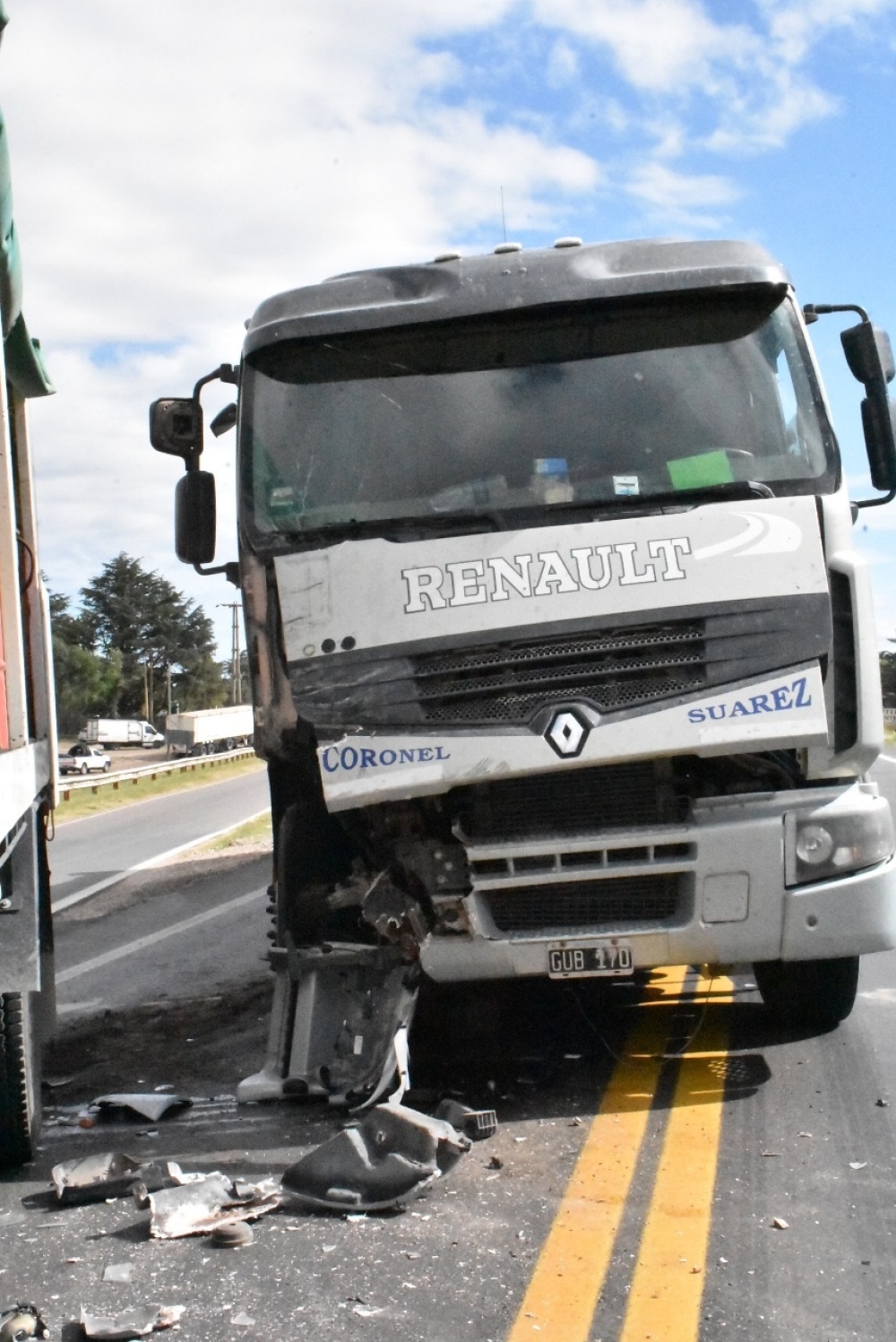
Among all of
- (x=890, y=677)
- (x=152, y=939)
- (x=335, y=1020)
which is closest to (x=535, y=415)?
(x=335, y=1020)

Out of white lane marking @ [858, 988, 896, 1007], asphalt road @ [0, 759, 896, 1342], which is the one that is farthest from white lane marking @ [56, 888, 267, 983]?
white lane marking @ [858, 988, 896, 1007]

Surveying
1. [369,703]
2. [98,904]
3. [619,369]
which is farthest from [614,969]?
[98,904]

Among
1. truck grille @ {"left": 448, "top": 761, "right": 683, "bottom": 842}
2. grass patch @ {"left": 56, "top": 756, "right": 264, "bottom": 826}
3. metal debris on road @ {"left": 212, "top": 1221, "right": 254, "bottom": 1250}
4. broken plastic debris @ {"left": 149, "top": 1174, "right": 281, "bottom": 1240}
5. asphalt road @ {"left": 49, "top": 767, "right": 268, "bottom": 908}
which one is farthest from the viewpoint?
grass patch @ {"left": 56, "top": 756, "right": 264, "bottom": 826}

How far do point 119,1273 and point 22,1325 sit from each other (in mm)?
408

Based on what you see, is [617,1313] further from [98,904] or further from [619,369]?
[98,904]

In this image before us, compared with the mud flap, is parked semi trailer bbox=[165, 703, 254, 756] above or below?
below

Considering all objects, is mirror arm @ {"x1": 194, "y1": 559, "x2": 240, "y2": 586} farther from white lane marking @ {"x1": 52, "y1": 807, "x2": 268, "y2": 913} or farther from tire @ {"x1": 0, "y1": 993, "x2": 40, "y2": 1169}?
white lane marking @ {"x1": 52, "y1": 807, "x2": 268, "y2": 913}

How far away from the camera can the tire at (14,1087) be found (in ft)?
16.0

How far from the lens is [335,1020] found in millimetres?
5773

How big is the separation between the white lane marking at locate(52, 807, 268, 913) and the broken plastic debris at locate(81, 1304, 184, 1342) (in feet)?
28.9

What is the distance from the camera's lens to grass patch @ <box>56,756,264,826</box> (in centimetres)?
3098

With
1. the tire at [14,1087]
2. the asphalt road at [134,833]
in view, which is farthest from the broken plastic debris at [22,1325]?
the asphalt road at [134,833]

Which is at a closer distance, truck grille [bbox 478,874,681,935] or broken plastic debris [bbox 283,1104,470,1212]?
broken plastic debris [bbox 283,1104,470,1212]

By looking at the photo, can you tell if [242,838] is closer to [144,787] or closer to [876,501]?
[876,501]
